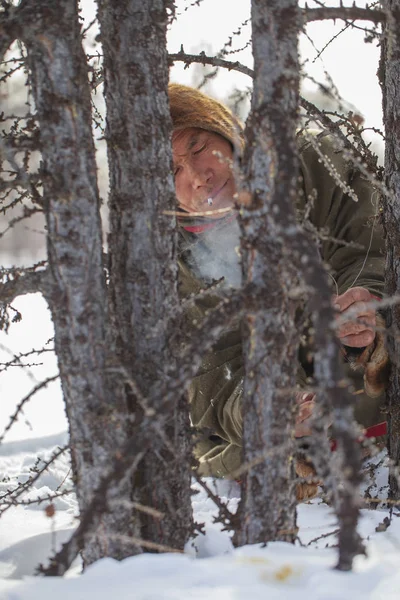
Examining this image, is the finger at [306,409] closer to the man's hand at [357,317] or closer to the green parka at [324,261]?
the man's hand at [357,317]

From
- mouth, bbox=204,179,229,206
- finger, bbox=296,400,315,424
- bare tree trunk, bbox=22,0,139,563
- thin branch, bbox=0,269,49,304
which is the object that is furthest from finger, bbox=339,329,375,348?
thin branch, bbox=0,269,49,304

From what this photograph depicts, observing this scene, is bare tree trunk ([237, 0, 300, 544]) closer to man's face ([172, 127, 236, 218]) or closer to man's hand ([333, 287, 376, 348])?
man's hand ([333, 287, 376, 348])

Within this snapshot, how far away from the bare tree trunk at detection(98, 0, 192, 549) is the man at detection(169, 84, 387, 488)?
2.67 feet

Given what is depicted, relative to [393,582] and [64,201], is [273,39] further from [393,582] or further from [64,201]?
[393,582]

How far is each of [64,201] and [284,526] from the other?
100cm

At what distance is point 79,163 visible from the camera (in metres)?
1.55

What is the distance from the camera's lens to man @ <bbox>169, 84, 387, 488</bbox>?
2.77 m

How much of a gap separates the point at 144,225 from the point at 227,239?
1.34 metres

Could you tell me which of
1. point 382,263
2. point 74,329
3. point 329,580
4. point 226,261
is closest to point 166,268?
point 74,329

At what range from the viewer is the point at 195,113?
2764mm

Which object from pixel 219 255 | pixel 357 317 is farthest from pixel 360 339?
pixel 219 255

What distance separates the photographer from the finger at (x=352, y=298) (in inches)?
91.4

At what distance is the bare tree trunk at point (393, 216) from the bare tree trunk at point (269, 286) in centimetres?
71

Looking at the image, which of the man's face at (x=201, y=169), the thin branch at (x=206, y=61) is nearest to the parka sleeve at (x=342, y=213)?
the man's face at (x=201, y=169)
